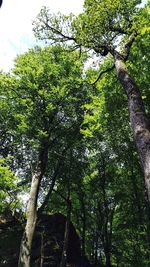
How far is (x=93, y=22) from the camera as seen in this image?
418 inches

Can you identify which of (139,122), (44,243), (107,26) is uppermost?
(107,26)

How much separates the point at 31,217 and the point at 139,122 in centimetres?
930

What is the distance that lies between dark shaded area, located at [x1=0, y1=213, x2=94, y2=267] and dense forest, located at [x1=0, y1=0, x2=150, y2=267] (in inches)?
10.7

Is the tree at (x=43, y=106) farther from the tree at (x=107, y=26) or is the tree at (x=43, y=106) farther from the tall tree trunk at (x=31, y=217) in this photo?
the tree at (x=107, y=26)

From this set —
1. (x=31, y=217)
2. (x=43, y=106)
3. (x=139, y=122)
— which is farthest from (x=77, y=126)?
(x=139, y=122)

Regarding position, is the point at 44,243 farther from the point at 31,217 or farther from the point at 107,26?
the point at 107,26

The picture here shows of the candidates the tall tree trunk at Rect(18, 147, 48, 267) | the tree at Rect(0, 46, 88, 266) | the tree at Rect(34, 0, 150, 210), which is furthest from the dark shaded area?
the tree at Rect(34, 0, 150, 210)

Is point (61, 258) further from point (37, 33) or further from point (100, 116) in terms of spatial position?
point (37, 33)

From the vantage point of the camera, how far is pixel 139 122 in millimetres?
6574

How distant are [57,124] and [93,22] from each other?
8486mm

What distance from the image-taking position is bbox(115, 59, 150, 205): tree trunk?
216 inches

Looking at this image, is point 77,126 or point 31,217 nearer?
point 31,217

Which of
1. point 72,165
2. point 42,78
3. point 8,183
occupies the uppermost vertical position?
point 42,78

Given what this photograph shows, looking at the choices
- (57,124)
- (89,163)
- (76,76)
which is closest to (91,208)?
(89,163)
